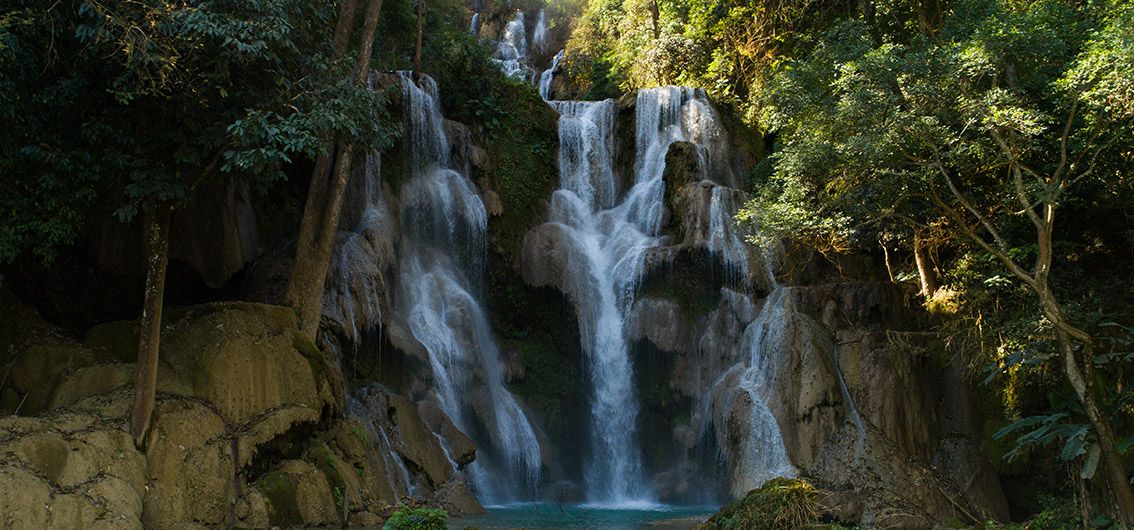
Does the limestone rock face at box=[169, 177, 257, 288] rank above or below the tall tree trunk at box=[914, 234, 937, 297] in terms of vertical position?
above

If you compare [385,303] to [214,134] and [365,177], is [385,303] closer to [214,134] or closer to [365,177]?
[365,177]

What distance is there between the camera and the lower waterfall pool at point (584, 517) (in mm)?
13516

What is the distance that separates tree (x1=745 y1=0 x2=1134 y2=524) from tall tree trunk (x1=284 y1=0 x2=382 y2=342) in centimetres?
883

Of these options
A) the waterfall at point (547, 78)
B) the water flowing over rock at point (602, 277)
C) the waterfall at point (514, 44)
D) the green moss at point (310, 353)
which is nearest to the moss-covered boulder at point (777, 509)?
the green moss at point (310, 353)

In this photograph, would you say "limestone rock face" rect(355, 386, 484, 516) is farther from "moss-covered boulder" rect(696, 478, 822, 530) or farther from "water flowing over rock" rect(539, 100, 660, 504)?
"moss-covered boulder" rect(696, 478, 822, 530)

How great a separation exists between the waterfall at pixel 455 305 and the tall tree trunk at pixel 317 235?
12.2ft

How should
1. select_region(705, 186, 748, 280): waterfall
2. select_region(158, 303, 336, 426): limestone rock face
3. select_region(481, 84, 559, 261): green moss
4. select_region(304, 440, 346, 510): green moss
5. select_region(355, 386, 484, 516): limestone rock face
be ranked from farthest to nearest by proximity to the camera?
1. select_region(481, 84, 559, 261): green moss
2. select_region(705, 186, 748, 280): waterfall
3. select_region(355, 386, 484, 516): limestone rock face
4. select_region(304, 440, 346, 510): green moss
5. select_region(158, 303, 336, 426): limestone rock face

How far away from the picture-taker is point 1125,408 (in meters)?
13.0

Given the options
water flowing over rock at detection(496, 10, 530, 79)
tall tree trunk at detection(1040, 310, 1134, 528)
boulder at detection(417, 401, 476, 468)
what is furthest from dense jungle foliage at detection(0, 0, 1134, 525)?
water flowing over rock at detection(496, 10, 530, 79)

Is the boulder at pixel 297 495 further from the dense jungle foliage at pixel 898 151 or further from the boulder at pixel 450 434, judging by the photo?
the dense jungle foliage at pixel 898 151

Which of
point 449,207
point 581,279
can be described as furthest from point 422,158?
point 581,279

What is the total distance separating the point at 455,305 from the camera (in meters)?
20.0

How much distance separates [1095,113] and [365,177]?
49.1 ft

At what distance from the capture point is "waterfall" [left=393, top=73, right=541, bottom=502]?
59.7 ft
